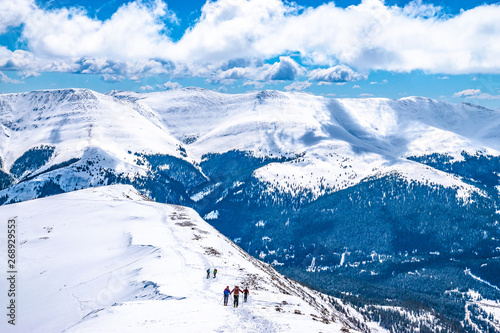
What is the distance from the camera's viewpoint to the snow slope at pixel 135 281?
42219 millimetres

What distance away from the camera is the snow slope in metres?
42.2

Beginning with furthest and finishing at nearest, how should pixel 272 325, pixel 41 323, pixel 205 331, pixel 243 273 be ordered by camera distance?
pixel 243 273 < pixel 41 323 < pixel 272 325 < pixel 205 331

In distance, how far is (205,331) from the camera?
1486 inches

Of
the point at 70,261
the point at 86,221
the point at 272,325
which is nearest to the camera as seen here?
the point at 272,325

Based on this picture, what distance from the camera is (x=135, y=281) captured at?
5972 cm

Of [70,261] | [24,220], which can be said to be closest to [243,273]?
[70,261]

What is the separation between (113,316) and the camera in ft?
141

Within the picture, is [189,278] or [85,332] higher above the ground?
[189,278]

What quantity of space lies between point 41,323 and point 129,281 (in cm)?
1321

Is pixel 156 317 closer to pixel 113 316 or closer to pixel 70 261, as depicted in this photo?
pixel 113 316

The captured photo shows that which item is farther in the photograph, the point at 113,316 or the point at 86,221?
the point at 86,221

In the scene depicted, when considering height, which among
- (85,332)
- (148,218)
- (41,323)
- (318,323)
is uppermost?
(148,218)

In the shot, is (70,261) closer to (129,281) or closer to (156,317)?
(129,281)

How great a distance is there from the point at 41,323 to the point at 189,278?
21957 millimetres
